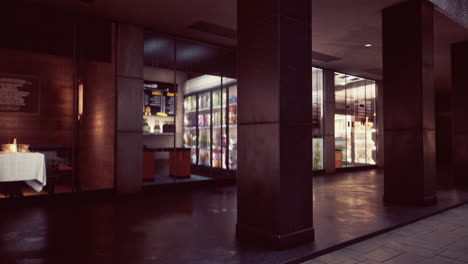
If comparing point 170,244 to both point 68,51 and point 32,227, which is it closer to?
point 32,227

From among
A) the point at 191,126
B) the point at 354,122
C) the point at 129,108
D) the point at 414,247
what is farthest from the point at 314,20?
the point at 354,122

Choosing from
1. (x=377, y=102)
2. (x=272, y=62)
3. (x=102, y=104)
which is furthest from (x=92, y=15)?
(x=377, y=102)

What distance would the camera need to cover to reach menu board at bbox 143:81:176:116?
895cm

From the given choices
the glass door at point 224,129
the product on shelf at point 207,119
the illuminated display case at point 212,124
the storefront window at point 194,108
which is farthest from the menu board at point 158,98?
the glass door at point 224,129

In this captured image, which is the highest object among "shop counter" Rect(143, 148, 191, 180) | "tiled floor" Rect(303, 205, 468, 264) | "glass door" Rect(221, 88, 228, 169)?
"glass door" Rect(221, 88, 228, 169)

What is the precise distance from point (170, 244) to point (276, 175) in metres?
1.52

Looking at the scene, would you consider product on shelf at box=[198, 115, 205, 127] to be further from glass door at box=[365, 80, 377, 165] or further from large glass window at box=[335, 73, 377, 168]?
glass door at box=[365, 80, 377, 165]

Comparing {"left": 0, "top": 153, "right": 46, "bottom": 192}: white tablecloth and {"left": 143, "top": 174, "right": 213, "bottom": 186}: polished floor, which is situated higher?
{"left": 0, "top": 153, "right": 46, "bottom": 192}: white tablecloth

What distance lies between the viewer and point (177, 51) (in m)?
8.09

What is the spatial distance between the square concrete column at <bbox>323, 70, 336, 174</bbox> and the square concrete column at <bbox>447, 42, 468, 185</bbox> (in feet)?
12.8

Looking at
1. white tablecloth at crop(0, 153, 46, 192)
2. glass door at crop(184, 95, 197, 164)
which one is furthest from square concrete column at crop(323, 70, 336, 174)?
white tablecloth at crop(0, 153, 46, 192)

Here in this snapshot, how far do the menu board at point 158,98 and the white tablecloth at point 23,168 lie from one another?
334 centimetres

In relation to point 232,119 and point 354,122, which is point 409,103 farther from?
point 354,122

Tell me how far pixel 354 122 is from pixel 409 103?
24.0 ft
